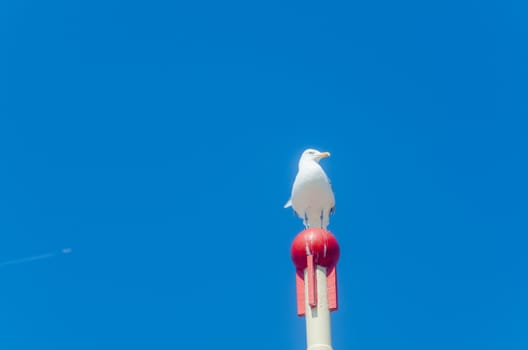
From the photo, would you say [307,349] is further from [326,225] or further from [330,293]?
[326,225]

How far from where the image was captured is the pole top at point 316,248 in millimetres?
60938

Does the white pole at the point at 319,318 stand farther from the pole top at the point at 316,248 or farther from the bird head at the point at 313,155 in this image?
the bird head at the point at 313,155

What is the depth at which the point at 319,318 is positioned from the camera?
59719 mm

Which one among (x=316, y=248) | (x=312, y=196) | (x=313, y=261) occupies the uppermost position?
(x=312, y=196)

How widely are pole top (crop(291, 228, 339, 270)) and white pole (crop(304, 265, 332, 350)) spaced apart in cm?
48

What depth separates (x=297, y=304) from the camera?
61.1m

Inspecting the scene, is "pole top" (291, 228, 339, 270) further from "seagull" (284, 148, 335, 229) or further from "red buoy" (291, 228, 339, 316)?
"seagull" (284, 148, 335, 229)

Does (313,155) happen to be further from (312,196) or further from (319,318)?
(319,318)

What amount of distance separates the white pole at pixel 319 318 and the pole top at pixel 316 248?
1.58ft

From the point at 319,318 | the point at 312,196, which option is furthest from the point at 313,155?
the point at 319,318

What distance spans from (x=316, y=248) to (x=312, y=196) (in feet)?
10.3

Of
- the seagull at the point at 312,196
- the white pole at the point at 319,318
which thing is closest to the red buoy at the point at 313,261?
the white pole at the point at 319,318

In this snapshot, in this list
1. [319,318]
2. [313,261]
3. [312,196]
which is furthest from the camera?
[312,196]

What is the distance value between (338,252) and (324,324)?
13.9 feet
